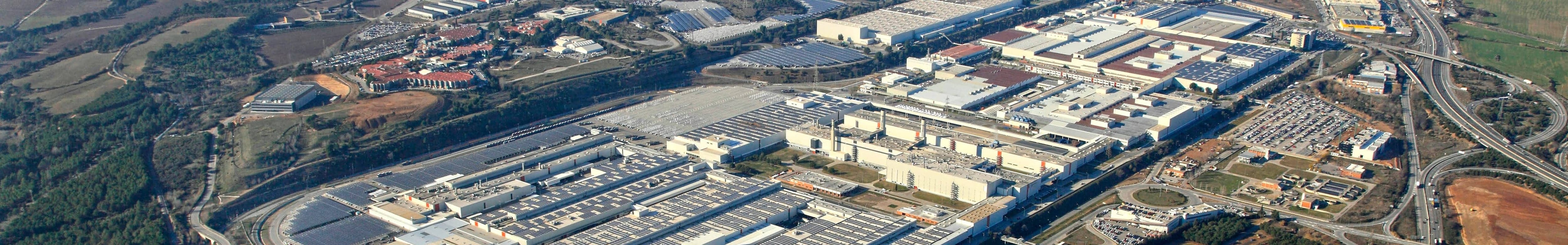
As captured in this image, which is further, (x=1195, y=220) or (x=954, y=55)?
(x=954, y=55)

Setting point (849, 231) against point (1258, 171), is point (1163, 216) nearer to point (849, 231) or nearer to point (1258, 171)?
point (1258, 171)

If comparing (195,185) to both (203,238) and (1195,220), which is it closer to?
(203,238)

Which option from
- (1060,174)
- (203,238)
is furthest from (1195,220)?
(203,238)

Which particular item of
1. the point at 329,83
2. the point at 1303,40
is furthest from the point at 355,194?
the point at 1303,40

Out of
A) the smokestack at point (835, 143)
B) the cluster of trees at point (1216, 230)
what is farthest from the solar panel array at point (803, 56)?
the cluster of trees at point (1216, 230)

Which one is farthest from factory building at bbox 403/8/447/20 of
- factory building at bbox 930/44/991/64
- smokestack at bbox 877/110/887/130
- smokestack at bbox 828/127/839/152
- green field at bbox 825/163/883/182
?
green field at bbox 825/163/883/182

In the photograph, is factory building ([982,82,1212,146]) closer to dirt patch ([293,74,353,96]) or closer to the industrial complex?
the industrial complex
